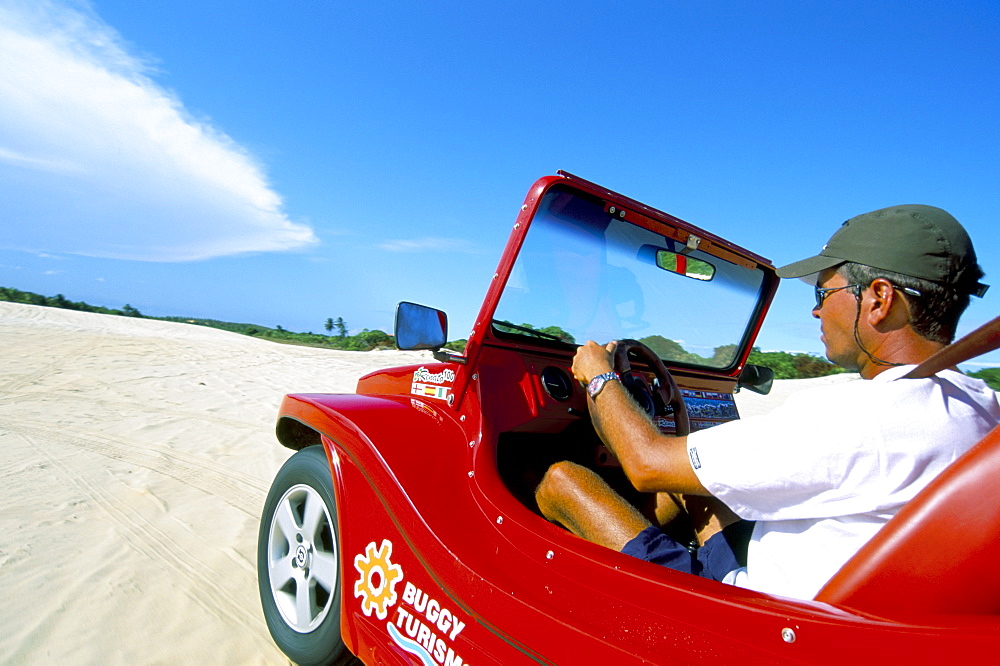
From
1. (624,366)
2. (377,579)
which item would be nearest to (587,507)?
(624,366)

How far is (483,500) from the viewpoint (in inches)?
67.0

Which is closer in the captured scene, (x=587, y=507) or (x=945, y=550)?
(x=945, y=550)

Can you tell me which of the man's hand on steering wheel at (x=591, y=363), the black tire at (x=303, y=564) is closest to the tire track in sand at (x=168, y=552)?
the black tire at (x=303, y=564)

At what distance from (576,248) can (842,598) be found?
156cm

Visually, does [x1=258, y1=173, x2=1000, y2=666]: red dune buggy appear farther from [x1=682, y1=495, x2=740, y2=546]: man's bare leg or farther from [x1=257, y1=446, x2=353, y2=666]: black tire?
[x1=682, y1=495, x2=740, y2=546]: man's bare leg

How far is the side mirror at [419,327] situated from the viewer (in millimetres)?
2023

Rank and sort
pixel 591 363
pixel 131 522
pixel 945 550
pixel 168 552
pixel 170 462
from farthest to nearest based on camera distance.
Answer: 1. pixel 170 462
2. pixel 131 522
3. pixel 168 552
4. pixel 591 363
5. pixel 945 550

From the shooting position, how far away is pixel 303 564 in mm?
2305

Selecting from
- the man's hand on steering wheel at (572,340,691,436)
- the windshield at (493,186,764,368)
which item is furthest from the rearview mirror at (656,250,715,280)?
the man's hand on steering wheel at (572,340,691,436)

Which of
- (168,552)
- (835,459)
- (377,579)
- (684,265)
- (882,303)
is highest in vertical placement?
(684,265)

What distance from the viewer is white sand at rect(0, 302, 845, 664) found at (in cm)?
244

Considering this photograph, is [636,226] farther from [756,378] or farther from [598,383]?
[756,378]

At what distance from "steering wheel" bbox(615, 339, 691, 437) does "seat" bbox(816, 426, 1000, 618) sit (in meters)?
1.18

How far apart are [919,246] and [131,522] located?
4189mm
